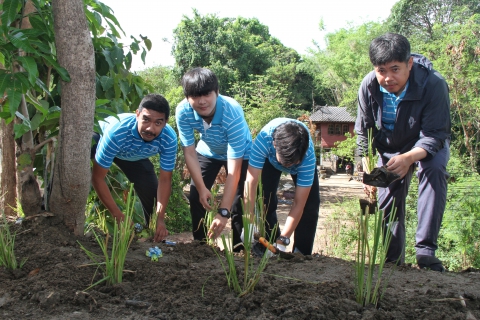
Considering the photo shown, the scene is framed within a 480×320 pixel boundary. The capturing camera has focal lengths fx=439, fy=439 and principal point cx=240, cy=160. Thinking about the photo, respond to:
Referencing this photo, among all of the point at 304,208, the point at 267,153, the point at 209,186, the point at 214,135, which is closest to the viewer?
the point at 267,153

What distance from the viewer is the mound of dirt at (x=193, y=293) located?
1.73 meters

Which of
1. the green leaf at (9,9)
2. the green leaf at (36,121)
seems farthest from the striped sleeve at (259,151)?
the green leaf at (9,9)

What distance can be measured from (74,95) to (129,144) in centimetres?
98

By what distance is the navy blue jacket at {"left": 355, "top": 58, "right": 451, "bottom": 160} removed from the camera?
2686mm

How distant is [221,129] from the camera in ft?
10.9

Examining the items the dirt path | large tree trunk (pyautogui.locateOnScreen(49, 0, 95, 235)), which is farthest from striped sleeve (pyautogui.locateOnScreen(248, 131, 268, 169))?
the dirt path

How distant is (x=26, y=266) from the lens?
2182 millimetres

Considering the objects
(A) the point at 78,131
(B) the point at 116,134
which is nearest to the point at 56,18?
(A) the point at 78,131

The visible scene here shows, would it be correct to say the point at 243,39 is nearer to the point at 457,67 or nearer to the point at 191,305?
the point at 457,67

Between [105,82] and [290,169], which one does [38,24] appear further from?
[290,169]

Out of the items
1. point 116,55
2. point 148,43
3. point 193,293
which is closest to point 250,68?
point 148,43

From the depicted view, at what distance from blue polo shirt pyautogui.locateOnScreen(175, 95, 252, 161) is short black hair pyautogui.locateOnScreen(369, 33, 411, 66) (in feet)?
3.55

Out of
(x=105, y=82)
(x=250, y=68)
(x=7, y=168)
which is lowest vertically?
(x=7, y=168)

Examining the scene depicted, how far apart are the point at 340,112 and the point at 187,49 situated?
1239 centimetres
